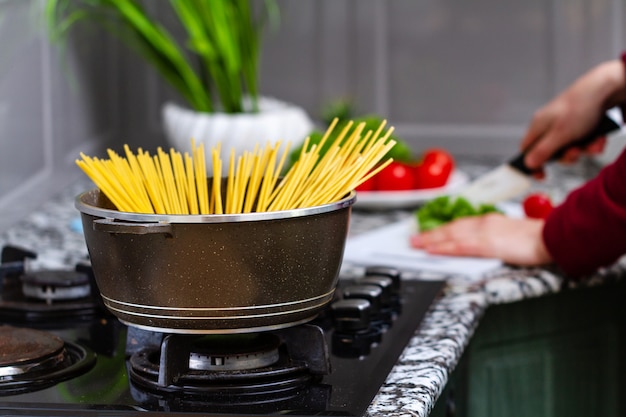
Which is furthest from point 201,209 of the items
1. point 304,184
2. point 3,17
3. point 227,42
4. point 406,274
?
point 227,42

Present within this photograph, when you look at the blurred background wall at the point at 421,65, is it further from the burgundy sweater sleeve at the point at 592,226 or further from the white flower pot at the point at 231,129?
the burgundy sweater sleeve at the point at 592,226

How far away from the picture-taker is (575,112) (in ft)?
5.66

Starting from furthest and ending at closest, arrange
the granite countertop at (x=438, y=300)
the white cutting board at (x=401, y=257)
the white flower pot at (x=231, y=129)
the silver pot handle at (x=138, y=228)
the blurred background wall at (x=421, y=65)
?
the blurred background wall at (x=421, y=65) < the white flower pot at (x=231, y=129) < the white cutting board at (x=401, y=257) < the granite countertop at (x=438, y=300) < the silver pot handle at (x=138, y=228)

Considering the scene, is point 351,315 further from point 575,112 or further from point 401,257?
point 575,112

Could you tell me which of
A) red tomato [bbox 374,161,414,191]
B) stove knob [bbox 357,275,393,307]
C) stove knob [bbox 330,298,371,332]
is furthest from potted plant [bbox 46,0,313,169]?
stove knob [bbox 330,298,371,332]

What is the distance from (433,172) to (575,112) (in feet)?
1.33

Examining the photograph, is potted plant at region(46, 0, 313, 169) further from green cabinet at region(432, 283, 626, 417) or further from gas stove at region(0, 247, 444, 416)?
gas stove at region(0, 247, 444, 416)

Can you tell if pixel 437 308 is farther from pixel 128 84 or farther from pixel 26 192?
pixel 128 84

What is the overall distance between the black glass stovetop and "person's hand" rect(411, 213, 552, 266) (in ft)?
1.36

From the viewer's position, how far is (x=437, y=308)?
1.31 m

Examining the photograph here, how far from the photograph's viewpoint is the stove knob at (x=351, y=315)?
115cm

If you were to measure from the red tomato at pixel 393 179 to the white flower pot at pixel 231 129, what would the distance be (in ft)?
0.70

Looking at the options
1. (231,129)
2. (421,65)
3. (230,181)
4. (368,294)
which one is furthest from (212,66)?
(230,181)

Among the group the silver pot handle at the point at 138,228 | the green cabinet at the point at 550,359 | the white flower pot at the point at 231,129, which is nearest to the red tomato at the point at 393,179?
the white flower pot at the point at 231,129
